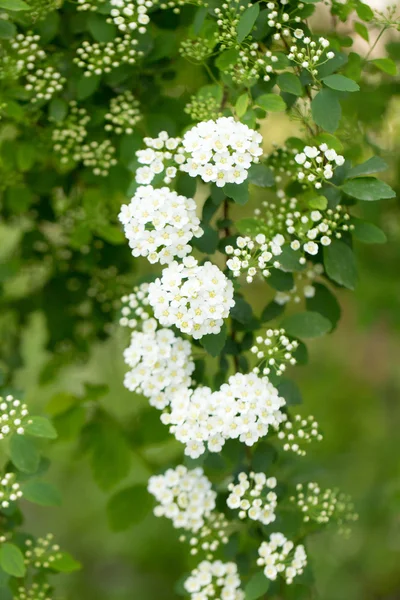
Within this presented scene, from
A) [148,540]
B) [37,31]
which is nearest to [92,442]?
[37,31]

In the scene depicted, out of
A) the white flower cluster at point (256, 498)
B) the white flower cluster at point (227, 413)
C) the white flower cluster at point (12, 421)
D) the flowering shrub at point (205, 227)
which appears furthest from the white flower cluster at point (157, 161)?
the white flower cluster at point (256, 498)

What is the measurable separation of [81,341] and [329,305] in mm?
1010

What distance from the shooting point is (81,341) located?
8.11 feet

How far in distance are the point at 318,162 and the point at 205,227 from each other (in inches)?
11.3

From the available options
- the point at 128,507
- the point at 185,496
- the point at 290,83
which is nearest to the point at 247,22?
the point at 290,83

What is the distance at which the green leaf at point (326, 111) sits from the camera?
1522 millimetres

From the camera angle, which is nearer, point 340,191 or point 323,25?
point 340,191

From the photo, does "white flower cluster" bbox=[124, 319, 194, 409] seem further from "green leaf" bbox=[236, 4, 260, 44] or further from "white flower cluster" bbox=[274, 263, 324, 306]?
"green leaf" bbox=[236, 4, 260, 44]

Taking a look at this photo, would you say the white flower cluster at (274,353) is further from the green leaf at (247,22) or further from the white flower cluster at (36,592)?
the white flower cluster at (36,592)

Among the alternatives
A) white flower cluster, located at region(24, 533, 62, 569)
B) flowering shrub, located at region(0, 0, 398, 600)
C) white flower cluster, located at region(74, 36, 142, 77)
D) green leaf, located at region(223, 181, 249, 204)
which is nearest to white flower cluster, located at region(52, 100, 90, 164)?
flowering shrub, located at region(0, 0, 398, 600)

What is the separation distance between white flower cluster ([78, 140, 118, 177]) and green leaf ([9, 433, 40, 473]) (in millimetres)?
743

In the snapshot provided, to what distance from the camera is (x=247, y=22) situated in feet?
4.95

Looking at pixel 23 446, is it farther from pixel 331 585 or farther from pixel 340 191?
pixel 331 585

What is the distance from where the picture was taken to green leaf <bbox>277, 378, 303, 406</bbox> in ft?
5.27
